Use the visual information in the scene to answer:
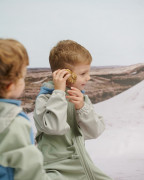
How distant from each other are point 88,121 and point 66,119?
105mm

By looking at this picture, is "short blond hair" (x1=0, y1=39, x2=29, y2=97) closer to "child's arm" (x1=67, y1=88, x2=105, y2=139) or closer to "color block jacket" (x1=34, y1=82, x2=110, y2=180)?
"color block jacket" (x1=34, y1=82, x2=110, y2=180)

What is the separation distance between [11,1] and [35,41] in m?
0.42

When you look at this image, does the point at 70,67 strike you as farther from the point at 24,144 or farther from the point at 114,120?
the point at 114,120

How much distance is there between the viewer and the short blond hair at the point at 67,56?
1.64 m

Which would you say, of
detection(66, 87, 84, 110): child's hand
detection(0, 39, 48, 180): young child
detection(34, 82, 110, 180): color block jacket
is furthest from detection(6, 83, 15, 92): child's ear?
detection(66, 87, 84, 110): child's hand

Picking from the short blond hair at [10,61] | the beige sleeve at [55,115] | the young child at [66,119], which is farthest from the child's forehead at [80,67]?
the short blond hair at [10,61]

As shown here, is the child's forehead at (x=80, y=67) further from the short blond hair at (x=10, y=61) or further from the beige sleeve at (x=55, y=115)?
the short blond hair at (x=10, y=61)

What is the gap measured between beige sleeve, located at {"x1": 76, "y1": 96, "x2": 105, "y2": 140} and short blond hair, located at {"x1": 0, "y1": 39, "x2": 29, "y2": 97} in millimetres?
537

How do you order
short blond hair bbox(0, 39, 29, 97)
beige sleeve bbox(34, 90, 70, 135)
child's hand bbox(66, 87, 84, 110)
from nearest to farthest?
short blond hair bbox(0, 39, 29, 97) → beige sleeve bbox(34, 90, 70, 135) → child's hand bbox(66, 87, 84, 110)

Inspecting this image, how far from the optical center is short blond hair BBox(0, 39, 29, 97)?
3.54ft

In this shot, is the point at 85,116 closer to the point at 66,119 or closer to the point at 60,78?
the point at 66,119

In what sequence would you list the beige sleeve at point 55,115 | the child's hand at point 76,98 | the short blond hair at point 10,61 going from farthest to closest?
the child's hand at point 76,98, the beige sleeve at point 55,115, the short blond hair at point 10,61

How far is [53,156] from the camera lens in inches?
60.8

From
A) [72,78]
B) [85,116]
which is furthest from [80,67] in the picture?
[85,116]
